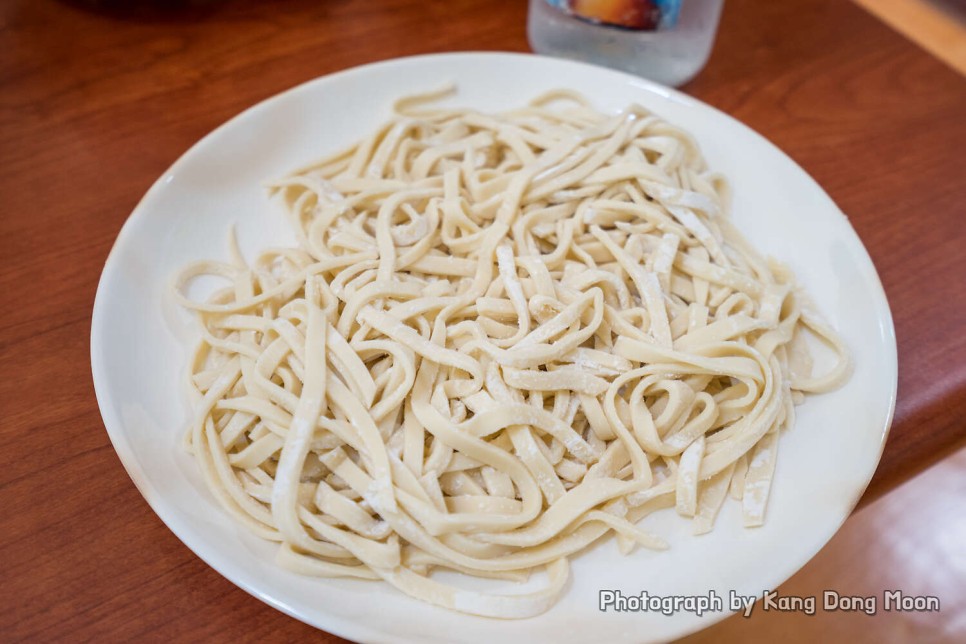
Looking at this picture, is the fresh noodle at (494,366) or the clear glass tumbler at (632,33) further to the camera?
the clear glass tumbler at (632,33)

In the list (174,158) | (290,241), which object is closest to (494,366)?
(290,241)

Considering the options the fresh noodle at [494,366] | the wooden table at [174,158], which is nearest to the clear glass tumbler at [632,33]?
the wooden table at [174,158]

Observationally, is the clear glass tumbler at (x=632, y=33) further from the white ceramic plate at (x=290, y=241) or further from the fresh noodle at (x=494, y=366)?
the fresh noodle at (x=494, y=366)

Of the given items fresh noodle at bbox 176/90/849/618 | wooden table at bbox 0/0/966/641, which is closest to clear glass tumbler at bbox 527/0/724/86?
wooden table at bbox 0/0/966/641

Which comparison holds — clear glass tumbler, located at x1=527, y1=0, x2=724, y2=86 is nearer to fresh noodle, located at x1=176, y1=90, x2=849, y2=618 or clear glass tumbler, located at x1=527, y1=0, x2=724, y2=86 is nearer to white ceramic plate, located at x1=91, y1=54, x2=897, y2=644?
white ceramic plate, located at x1=91, y1=54, x2=897, y2=644

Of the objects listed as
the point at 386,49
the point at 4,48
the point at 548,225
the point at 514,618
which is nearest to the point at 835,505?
the point at 514,618
